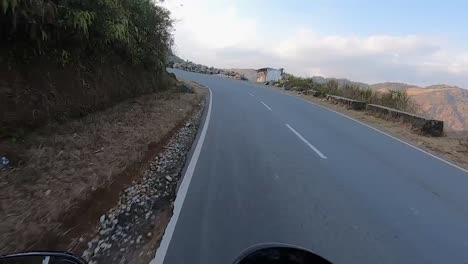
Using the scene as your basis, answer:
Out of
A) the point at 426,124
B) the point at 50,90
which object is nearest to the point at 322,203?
the point at 50,90

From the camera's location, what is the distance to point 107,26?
1007 centimetres

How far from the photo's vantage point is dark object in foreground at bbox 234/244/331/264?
266 centimetres

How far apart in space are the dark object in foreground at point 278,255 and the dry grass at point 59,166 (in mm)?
2564

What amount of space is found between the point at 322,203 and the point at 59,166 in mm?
3956

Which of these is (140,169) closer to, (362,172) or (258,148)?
(258,148)

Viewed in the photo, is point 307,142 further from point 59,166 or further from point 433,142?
point 59,166

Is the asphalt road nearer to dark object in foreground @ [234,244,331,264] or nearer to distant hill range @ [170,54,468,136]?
dark object in foreground @ [234,244,331,264]

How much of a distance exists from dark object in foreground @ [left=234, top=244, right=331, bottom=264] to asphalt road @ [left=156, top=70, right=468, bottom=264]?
1.64m

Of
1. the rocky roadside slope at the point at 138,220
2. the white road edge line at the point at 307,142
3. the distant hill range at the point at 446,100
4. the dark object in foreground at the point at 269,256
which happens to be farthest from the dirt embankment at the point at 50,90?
the distant hill range at the point at 446,100

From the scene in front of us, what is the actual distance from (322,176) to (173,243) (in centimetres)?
397

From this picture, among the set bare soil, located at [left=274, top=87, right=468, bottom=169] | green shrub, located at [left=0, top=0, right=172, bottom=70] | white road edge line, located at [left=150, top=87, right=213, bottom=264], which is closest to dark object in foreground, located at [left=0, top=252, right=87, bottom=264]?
white road edge line, located at [left=150, top=87, right=213, bottom=264]

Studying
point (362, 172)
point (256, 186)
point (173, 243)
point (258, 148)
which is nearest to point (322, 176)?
point (362, 172)

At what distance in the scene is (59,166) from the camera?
6164 mm

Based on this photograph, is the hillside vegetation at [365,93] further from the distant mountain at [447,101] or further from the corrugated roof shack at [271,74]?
the corrugated roof shack at [271,74]
